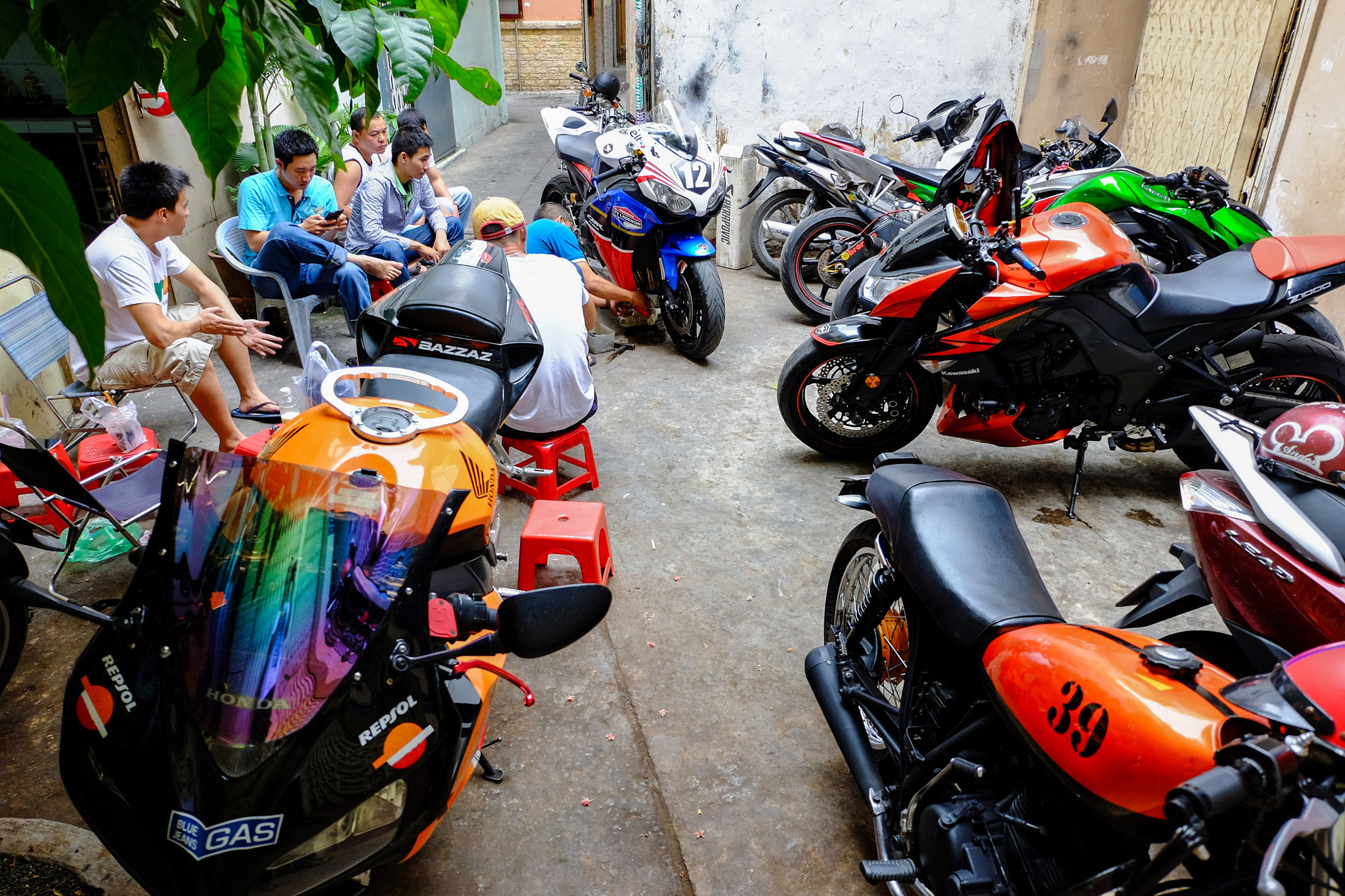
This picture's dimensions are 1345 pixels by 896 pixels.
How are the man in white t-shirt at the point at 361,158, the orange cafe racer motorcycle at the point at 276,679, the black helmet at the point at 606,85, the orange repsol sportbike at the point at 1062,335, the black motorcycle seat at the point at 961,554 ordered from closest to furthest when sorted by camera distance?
the orange cafe racer motorcycle at the point at 276,679 → the black motorcycle seat at the point at 961,554 → the orange repsol sportbike at the point at 1062,335 → the man in white t-shirt at the point at 361,158 → the black helmet at the point at 606,85

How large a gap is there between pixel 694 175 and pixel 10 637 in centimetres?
399

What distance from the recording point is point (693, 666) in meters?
2.89

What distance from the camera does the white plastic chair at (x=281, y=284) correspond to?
15.8 feet

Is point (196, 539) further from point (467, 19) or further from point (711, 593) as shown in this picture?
point (467, 19)

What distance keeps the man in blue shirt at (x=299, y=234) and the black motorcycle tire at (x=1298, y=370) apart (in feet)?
14.0

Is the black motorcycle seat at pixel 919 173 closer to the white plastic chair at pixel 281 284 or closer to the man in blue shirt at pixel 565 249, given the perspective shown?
the man in blue shirt at pixel 565 249

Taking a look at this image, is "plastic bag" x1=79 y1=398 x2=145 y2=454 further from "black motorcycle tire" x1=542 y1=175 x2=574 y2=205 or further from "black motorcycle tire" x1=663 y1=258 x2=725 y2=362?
"black motorcycle tire" x1=542 y1=175 x2=574 y2=205

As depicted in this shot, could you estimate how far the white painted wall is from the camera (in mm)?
7496

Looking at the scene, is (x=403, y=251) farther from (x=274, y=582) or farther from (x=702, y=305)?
(x=274, y=582)

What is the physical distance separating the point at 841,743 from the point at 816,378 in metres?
2.09

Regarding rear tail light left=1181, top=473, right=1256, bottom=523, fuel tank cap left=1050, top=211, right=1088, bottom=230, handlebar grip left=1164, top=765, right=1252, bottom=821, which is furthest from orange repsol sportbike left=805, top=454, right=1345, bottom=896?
fuel tank cap left=1050, top=211, right=1088, bottom=230

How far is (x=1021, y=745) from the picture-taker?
1765 mm

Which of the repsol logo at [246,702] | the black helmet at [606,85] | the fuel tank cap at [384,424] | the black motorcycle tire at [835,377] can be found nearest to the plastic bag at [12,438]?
the fuel tank cap at [384,424]

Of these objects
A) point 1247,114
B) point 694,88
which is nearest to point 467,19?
point 694,88
